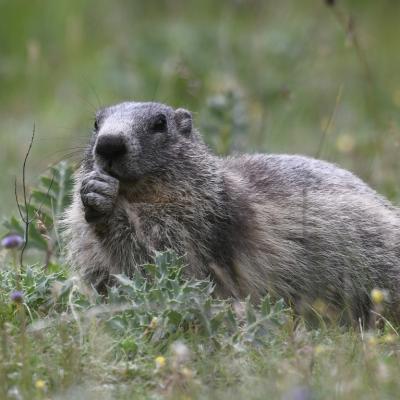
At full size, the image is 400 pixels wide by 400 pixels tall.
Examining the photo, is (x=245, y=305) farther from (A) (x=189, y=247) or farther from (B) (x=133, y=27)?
(B) (x=133, y=27)

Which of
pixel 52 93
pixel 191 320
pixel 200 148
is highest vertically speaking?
pixel 200 148

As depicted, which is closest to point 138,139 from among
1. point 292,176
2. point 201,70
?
point 292,176

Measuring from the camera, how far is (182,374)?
4051 millimetres

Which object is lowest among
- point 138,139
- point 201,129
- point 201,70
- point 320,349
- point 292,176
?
point 201,70

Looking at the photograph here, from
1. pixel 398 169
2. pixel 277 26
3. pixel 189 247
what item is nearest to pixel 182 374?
pixel 189 247

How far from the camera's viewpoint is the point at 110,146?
17.5 feet

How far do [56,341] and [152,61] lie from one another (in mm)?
7703

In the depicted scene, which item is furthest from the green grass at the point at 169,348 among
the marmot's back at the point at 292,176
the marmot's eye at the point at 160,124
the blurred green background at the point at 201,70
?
the blurred green background at the point at 201,70

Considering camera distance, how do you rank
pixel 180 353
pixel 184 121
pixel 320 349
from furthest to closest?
pixel 184 121
pixel 320 349
pixel 180 353

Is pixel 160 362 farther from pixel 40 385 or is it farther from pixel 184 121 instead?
pixel 184 121

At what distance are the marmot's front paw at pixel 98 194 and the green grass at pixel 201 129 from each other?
0.42m

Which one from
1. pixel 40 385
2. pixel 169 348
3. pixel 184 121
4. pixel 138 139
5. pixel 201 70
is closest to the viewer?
pixel 40 385

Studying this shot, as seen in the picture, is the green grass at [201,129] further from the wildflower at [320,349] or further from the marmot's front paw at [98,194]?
the marmot's front paw at [98,194]

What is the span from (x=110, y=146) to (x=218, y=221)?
777 mm
